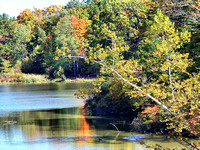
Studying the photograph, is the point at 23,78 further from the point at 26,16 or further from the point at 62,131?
the point at 62,131

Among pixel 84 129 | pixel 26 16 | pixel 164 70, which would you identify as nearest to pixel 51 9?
pixel 26 16

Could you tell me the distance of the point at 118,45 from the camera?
15.8 m

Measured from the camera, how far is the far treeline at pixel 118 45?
14.7 m

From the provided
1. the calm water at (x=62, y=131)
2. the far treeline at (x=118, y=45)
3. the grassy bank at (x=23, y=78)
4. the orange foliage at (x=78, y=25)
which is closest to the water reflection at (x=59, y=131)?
the calm water at (x=62, y=131)

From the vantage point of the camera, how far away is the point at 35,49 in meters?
72.6

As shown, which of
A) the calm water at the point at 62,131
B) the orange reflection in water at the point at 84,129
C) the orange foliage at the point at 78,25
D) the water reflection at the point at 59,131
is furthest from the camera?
the orange foliage at the point at 78,25

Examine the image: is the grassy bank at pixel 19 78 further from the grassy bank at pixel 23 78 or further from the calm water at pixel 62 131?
the calm water at pixel 62 131

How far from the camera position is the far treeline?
14738 mm

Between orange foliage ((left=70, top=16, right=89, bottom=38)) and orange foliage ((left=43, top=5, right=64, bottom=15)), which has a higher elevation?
orange foliage ((left=43, top=5, right=64, bottom=15))

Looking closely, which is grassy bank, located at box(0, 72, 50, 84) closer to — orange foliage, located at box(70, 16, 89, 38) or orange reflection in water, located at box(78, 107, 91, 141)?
orange foliage, located at box(70, 16, 89, 38)

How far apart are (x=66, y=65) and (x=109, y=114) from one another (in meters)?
40.7

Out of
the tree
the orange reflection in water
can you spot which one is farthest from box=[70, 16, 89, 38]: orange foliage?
the tree

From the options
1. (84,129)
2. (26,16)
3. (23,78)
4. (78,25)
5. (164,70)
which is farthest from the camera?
(26,16)

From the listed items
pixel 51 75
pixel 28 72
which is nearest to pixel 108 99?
pixel 51 75
